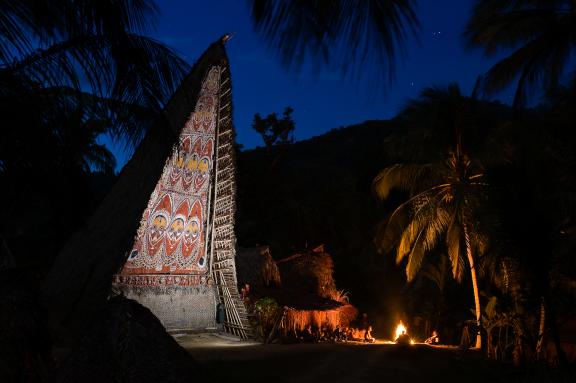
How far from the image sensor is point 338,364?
27.5 ft

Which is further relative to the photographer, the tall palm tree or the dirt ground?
the dirt ground

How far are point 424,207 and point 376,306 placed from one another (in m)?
11.3

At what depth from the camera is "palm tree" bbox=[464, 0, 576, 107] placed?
393 inches

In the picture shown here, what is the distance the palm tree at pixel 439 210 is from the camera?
13648 millimetres

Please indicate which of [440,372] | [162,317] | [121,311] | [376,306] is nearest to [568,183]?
[440,372]

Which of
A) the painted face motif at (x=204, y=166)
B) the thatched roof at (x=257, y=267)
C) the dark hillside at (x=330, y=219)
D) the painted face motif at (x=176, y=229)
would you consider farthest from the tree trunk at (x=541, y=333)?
the dark hillside at (x=330, y=219)

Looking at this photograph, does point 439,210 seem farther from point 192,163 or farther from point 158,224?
point 158,224

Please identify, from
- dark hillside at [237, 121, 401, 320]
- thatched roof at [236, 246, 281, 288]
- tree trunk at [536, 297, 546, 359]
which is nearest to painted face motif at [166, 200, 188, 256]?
thatched roof at [236, 246, 281, 288]

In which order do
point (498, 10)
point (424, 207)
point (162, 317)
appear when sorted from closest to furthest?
A: point (498, 10)
point (162, 317)
point (424, 207)

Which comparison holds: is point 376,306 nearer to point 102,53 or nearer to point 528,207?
point 528,207

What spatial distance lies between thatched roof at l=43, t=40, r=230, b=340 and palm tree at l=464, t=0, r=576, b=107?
593cm

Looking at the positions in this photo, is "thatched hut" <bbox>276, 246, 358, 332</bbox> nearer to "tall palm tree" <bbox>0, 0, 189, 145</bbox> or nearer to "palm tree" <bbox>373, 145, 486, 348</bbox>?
"palm tree" <bbox>373, 145, 486, 348</bbox>

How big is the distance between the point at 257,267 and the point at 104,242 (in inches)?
260

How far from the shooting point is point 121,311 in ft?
15.0
